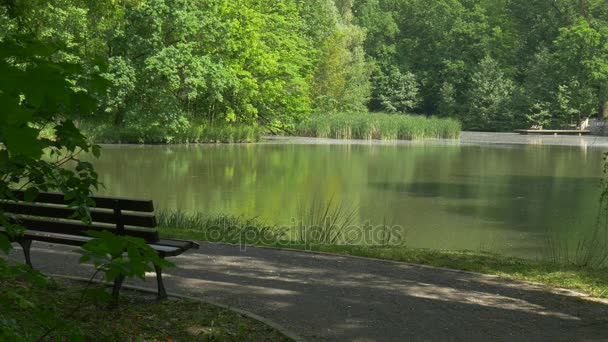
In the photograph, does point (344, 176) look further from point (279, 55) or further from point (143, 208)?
point (279, 55)

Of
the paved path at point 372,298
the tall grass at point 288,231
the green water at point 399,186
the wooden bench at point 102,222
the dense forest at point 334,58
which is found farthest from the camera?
the dense forest at point 334,58

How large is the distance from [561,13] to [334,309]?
172 feet

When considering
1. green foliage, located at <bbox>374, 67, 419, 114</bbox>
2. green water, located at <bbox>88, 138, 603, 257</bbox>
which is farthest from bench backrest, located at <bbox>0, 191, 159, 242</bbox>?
green foliage, located at <bbox>374, 67, 419, 114</bbox>

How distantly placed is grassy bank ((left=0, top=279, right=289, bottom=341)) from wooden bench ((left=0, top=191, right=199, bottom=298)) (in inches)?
7.4

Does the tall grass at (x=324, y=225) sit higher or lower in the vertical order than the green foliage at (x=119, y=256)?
lower

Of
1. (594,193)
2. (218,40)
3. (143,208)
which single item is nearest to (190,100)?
(218,40)

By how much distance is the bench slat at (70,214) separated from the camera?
5.25 m

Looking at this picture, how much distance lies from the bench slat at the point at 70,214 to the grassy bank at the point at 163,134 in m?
21.9

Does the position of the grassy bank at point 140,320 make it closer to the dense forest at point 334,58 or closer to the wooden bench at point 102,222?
the wooden bench at point 102,222

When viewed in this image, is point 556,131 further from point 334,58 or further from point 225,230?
point 225,230

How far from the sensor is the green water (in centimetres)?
1182

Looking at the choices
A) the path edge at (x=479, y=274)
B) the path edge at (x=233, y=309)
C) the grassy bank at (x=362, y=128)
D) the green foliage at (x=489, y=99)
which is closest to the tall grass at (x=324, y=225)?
the path edge at (x=479, y=274)

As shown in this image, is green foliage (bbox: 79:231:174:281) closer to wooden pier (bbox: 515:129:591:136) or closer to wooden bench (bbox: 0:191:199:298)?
wooden bench (bbox: 0:191:199:298)

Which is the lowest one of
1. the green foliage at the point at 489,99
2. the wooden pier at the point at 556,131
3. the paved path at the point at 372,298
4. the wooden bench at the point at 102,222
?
the paved path at the point at 372,298
